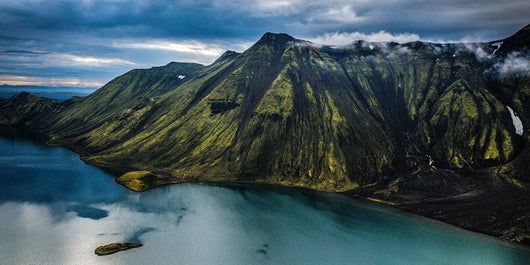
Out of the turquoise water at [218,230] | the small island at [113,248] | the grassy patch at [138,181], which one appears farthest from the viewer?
the grassy patch at [138,181]

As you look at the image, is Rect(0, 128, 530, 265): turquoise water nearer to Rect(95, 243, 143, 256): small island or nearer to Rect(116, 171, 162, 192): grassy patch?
Rect(95, 243, 143, 256): small island

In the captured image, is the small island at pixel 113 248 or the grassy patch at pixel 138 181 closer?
the small island at pixel 113 248

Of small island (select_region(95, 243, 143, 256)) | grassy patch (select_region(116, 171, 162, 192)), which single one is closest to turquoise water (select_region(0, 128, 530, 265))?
small island (select_region(95, 243, 143, 256))

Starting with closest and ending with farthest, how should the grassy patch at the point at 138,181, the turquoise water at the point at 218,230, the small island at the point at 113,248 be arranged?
the small island at the point at 113,248 → the turquoise water at the point at 218,230 → the grassy patch at the point at 138,181

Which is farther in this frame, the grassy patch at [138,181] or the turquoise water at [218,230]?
the grassy patch at [138,181]

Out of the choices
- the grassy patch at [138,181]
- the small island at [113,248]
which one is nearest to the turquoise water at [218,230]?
the small island at [113,248]

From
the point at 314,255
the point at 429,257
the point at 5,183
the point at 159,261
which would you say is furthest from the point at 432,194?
the point at 5,183

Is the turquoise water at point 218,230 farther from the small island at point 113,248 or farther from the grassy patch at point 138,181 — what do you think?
the grassy patch at point 138,181
